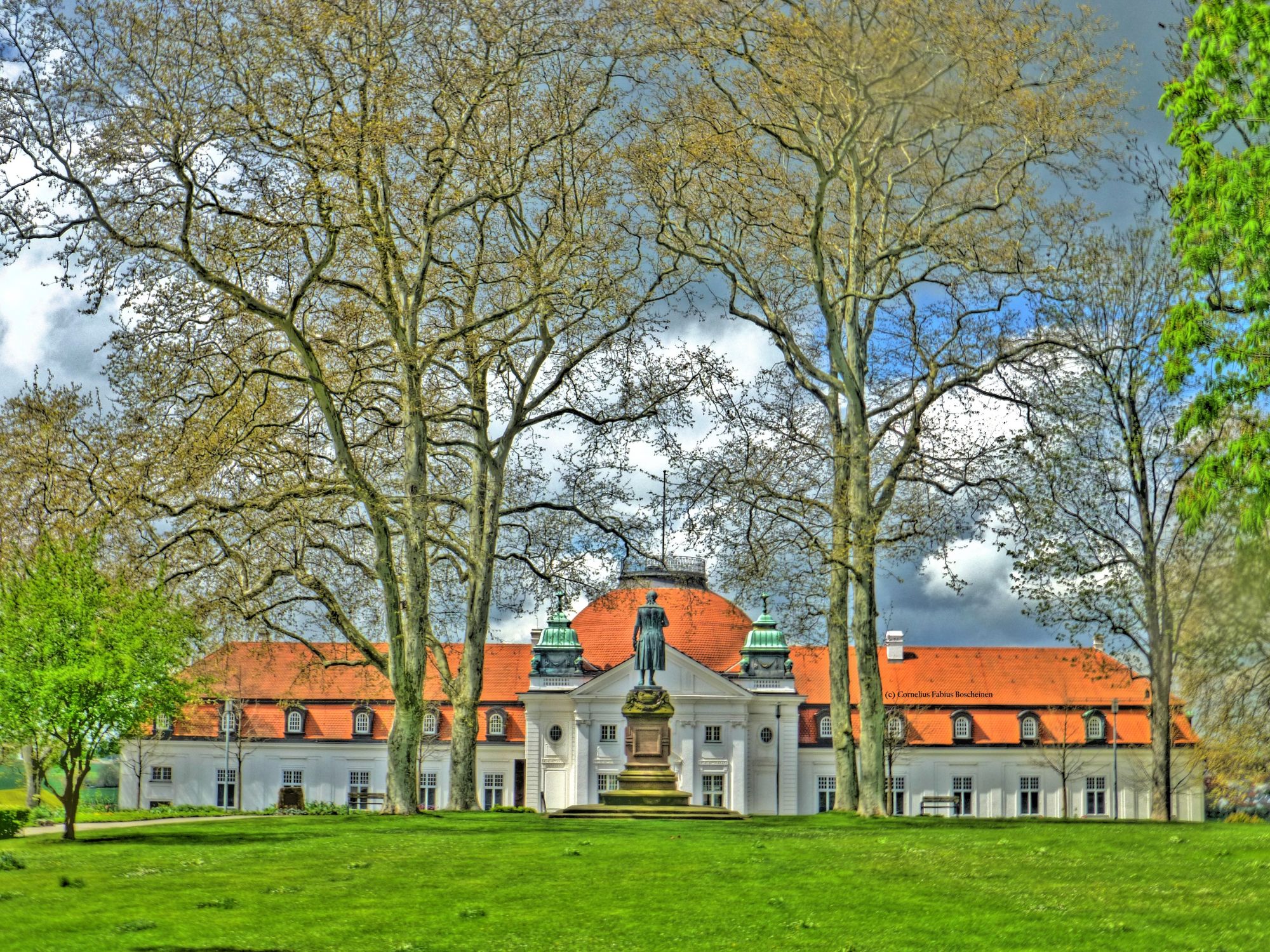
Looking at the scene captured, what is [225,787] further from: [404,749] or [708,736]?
[404,749]

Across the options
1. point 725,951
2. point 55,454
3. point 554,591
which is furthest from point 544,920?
point 55,454

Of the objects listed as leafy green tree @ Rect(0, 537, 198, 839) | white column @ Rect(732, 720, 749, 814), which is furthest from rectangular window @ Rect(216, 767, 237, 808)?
leafy green tree @ Rect(0, 537, 198, 839)

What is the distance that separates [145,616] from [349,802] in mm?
54611

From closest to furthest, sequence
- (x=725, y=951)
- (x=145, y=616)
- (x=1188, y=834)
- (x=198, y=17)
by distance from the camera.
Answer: (x=725, y=951)
(x=1188, y=834)
(x=145, y=616)
(x=198, y=17)

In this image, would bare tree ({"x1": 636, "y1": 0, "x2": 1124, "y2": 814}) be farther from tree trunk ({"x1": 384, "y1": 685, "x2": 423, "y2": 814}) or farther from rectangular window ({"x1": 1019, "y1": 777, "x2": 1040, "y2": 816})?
rectangular window ({"x1": 1019, "y1": 777, "x2": 1040, "y2": 816})

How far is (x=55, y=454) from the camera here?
35.4m

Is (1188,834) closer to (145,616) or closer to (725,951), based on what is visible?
(725,951)

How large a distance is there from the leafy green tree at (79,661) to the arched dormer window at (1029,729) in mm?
58777

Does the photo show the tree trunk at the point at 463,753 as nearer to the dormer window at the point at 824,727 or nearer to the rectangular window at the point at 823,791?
the dormer window at the point at 824,727

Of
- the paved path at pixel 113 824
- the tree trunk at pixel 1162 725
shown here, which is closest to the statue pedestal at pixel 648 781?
the paved path at pixel 113 824

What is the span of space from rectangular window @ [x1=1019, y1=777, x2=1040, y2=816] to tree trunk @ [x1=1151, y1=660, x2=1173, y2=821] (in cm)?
4624

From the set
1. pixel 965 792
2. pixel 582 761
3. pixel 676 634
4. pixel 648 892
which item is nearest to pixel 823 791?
pixel 965 792

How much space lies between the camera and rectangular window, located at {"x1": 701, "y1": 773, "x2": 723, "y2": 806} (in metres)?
71.8

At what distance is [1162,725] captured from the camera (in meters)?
28.9
